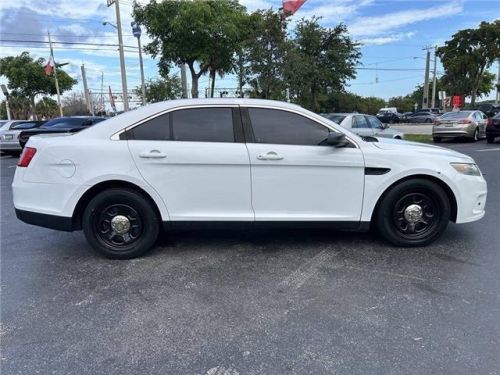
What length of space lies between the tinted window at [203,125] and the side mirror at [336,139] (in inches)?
39.8

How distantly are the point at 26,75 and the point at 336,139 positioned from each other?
44.0 m

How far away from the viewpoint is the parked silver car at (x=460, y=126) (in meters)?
17.5

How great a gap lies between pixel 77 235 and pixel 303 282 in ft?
10.1

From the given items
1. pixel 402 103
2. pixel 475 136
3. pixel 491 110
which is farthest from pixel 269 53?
pixel 402 103

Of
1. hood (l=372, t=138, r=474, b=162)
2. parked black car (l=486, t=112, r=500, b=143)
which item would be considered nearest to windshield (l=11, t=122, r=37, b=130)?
hood (l=372, t=138, r=474, b=162)

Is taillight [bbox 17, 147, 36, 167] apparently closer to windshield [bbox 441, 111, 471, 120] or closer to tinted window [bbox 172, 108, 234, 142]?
tinted window [bbox 172, 108, 234, 142]

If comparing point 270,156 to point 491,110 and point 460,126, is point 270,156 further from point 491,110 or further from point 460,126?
point 491,110

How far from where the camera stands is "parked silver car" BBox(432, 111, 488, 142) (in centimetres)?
1747

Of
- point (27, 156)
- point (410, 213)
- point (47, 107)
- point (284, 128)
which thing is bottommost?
point (410, 213)

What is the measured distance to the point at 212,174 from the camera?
4.24m

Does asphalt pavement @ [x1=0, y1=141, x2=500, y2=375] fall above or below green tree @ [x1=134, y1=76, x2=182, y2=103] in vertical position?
below

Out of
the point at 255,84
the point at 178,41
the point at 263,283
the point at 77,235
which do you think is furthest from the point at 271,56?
the point at 263,283

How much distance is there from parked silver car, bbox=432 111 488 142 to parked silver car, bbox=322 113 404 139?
5.49 m

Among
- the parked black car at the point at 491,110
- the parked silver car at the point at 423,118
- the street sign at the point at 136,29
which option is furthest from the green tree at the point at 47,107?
the parked black car at the point at 491,110
